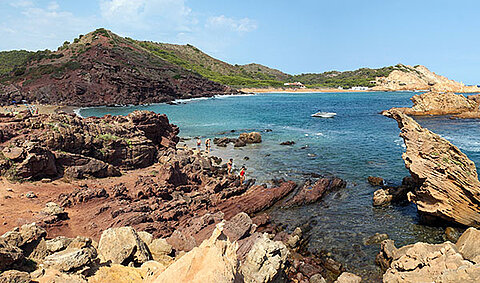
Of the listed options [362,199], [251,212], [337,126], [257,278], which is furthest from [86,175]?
[337,126]

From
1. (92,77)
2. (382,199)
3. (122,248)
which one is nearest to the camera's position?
(122,248)

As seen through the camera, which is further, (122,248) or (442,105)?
(442,105)

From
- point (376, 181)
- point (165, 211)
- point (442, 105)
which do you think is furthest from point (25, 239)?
point (442, 105)

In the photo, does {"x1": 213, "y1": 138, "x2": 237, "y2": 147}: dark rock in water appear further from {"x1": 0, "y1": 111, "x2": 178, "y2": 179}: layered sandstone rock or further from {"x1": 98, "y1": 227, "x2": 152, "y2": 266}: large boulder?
{"x1": 98, "y1": 227, "x2": 152, "y2": 266}: large boulder

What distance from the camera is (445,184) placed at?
48.3ft

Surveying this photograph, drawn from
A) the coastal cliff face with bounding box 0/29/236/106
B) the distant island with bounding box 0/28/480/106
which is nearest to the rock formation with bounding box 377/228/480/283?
the distant island with bounding box 0/28/480/106

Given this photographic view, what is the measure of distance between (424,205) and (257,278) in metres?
11.9

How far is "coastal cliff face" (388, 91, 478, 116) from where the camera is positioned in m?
64.9

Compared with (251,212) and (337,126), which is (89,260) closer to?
(251,212)

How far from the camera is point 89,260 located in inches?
273

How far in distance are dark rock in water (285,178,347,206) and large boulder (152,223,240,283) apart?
551 inches

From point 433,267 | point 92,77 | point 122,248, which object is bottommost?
point 433,267

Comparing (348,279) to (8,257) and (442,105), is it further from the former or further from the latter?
(442,105)

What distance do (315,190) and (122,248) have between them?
15356 millimetres
